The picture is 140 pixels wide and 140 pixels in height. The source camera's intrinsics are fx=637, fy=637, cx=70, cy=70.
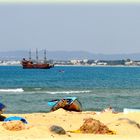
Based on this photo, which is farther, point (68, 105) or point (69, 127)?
point (68, 105)

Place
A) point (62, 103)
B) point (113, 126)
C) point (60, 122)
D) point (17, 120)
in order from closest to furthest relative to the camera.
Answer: point (17, 120) < point (113, 126) < point (60, 122) < point (62, 103)

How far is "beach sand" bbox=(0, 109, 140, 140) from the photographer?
19.4 metres

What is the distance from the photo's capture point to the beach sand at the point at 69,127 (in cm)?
1936

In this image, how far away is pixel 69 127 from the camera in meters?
23.2

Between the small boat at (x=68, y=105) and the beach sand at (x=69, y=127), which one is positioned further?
the small boat at (x=68, y=105)

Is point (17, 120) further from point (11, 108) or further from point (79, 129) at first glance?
point (11, 108)

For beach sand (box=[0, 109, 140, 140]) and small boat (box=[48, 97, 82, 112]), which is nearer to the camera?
beach sand (box=[0, 109, 140, 140])

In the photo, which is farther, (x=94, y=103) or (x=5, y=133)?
(x=94, y=103)

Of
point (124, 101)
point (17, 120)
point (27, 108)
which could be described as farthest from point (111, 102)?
point (17, 120)

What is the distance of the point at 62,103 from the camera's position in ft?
99.2

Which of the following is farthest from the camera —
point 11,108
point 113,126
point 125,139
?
point 11,108

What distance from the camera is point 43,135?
1958 centimetres

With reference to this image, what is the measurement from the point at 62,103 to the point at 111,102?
15098 mm

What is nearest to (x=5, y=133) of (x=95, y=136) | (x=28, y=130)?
(x=28, y=130)
